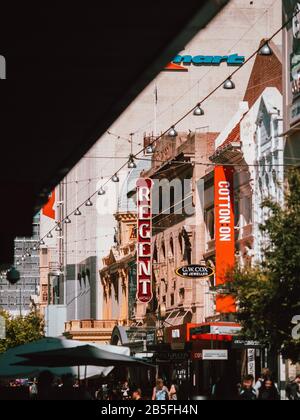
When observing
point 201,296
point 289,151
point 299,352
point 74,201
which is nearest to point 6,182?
point 299,352

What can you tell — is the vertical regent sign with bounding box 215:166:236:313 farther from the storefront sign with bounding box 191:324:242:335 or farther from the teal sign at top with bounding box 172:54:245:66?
the teal sign at top with bounding box 172:54:245:66

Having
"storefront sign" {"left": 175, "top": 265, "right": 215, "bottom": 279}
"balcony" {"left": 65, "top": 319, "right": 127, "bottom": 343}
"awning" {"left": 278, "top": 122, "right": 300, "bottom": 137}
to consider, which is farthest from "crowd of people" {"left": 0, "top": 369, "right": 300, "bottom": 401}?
"balcony" {"left": 65, "top": 319, "right": 127, "bottom": 343}

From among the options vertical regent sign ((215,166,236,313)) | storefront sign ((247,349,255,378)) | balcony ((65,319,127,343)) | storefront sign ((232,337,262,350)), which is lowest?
storefront sign ((247,349,255,378))

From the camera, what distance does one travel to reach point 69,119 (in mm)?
14633

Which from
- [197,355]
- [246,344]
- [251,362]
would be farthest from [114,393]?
[197,355]

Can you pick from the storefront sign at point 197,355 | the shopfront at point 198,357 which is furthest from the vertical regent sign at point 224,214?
the storefront sign at point 197,355

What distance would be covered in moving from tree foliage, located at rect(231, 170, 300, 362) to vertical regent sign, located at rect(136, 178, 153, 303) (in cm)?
2710

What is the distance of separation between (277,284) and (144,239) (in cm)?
2957

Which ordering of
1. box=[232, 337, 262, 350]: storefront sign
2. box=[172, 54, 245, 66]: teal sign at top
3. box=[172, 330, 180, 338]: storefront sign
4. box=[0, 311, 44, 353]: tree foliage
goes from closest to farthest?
1. box=[232, 337, 262, 350]: storefront sign
2. box=[172, 330, 180, 338]: storefront sign
3. box=[172, 54, 245, 66]: teal sign at top
4. box=[0, 311, 44, 353]: tree foliage

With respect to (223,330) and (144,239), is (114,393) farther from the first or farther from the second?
(144,239)

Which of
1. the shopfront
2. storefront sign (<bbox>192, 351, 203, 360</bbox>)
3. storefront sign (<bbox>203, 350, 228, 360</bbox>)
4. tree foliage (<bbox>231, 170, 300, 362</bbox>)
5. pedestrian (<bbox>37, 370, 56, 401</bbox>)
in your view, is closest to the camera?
pedestrian (<bbox>37, 370, 56, 401</bbox>)

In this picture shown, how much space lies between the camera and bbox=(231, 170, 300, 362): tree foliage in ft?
105

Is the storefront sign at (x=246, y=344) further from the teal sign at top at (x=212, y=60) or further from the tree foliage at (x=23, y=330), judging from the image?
the tree foliage at (x=23, y=330)

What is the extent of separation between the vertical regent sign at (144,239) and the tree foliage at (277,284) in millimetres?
27098
